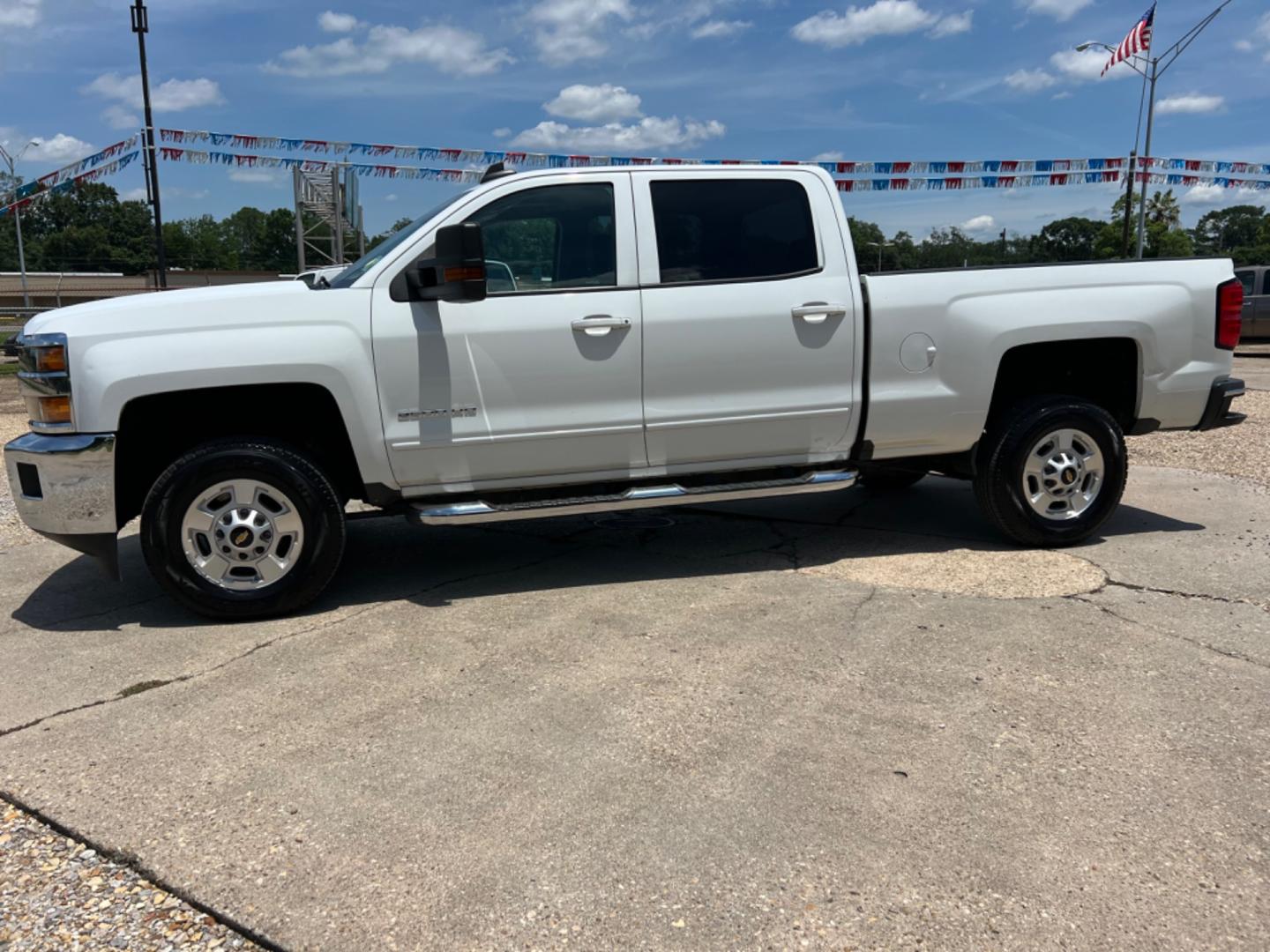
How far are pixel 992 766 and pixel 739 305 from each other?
8.36 feet

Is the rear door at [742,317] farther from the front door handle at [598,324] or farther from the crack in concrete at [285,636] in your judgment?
the crack in concrete at [285,636]

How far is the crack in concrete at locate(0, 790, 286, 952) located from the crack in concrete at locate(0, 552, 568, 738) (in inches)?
23.1

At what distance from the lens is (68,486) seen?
4.26 metres

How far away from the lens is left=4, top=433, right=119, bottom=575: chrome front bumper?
4.22 m

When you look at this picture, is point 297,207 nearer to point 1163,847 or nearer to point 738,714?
point 738,714

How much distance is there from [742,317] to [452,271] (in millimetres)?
1423

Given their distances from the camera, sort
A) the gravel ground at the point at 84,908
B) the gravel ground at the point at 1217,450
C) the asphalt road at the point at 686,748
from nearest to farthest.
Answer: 1. the gravel ground at the point at 84,908
2. the asphalt road at the point at 686,748
3. the gravel ground at the point at 1217,450

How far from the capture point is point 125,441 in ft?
15.0

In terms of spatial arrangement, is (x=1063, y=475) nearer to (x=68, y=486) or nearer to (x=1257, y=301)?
(x=68, y=486)

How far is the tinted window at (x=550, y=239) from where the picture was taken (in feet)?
15.3

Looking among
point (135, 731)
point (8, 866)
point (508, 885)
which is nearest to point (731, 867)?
point (508, 885)

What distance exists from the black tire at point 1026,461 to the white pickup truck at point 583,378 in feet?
0.05

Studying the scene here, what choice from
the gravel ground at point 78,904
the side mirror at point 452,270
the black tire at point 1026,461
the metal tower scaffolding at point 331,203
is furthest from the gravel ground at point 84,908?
the metal tower scaffolding at point 331,203

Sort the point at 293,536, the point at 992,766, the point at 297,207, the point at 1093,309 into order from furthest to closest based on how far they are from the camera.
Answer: the point at 297,207 → the point at 1093,309 → the point at 293,536 → the point at 992,766
